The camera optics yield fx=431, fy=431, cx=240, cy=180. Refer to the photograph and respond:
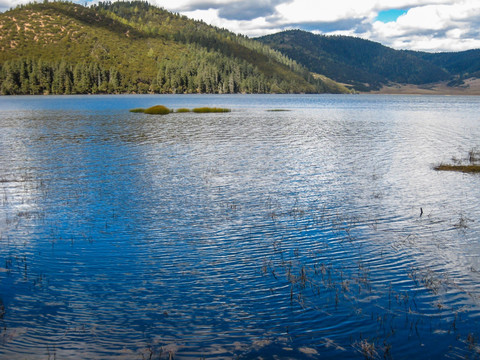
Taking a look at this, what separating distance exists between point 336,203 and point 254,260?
8.69m

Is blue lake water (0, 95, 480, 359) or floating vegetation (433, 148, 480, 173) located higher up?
floating vegetation (433, 148, 480, 173)

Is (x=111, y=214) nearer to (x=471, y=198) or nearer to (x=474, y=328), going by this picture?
(x=474, y=328)

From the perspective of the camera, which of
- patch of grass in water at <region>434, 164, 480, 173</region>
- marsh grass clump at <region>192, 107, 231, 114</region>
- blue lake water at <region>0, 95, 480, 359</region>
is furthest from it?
marsh grass clump at <region>192, 107, 231, 114</region>

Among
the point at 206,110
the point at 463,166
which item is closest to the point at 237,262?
the point at 463,166

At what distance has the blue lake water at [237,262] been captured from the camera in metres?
9.44

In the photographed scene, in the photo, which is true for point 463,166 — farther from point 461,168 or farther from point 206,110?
point 206,110

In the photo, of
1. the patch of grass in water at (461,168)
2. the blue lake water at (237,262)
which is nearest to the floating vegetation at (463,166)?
the patch of grass in water at (461,168)

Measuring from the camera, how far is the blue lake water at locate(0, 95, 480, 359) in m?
9.44

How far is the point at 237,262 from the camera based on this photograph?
13812 mm

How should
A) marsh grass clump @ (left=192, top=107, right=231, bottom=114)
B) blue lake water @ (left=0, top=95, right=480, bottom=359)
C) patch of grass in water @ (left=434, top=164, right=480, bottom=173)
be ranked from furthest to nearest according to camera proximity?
1. marsh grass clump @ (left=192, top=107, right=231, bottom=114)
2. patch of grass in water @ (left=434, top=164, right=480, bottom=173)
3. blue lake water @ (left=0, top=95, right=480, bottom=359)

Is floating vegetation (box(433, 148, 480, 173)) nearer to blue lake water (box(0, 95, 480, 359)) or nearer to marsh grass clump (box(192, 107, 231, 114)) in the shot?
blue lake water (box(0, 95, 480, 359))

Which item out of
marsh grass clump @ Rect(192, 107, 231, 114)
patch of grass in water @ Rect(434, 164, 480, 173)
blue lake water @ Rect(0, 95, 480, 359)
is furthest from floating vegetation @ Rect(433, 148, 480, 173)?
marsh grass clump @ Rect(192, 107, 231, 114)

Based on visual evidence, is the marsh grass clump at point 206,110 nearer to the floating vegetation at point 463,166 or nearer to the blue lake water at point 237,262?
the blue lake water at point 237,262

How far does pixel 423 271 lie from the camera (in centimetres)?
1323
